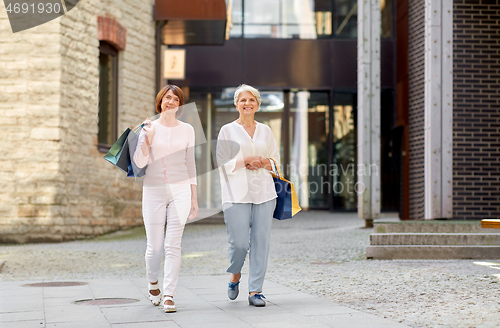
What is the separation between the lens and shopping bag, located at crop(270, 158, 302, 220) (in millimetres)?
5477

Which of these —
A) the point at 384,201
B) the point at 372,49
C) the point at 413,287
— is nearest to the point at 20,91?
the point at 372,49

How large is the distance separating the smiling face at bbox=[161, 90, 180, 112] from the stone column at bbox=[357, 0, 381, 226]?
734 cm

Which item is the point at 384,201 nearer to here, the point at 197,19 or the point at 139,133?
the point at 197,19

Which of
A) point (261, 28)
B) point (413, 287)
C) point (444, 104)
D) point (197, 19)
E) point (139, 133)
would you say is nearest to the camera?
point (139, 133)

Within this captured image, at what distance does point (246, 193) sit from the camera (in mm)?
5332

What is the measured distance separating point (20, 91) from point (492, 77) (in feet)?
26.8

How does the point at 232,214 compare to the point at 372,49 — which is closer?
the point at 232,214

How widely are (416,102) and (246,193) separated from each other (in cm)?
848

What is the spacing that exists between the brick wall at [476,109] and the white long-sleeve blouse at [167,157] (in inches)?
275

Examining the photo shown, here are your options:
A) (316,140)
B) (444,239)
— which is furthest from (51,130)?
(316,140)

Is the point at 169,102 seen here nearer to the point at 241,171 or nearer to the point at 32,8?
the point at 241,171

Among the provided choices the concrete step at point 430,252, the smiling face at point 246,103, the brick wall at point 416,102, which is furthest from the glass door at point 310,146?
the smiling face at point 246,103

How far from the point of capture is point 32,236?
11.4 meters

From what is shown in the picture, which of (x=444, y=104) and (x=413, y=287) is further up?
(x=444, y=104)
